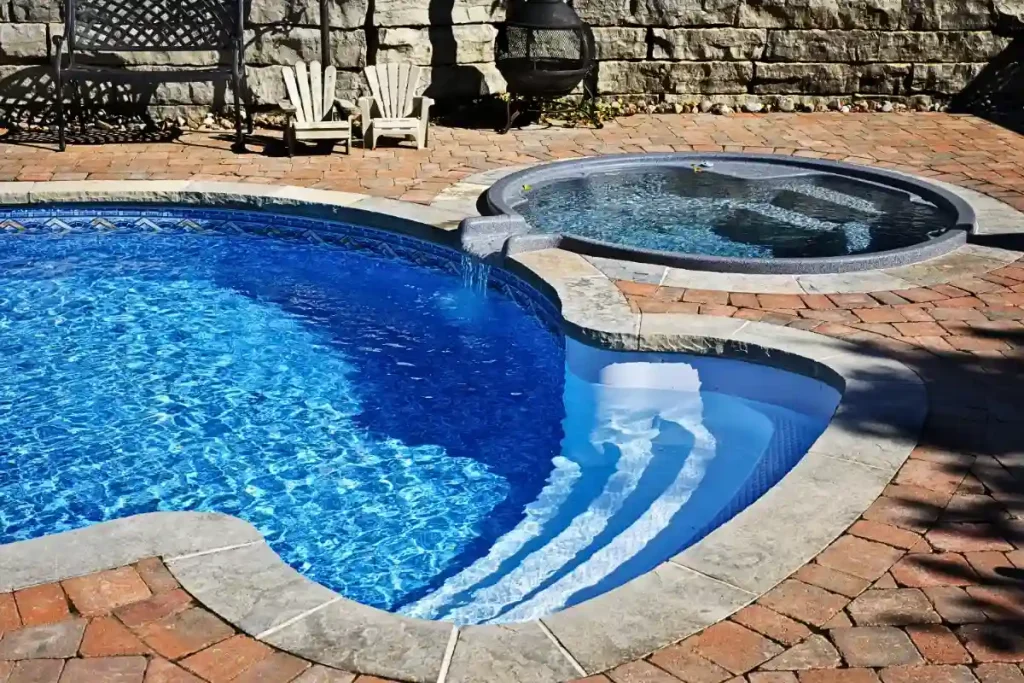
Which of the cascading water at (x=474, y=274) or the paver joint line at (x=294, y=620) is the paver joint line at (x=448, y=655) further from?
the cascading water at (x=474, y=274)

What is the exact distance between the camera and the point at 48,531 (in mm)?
3990

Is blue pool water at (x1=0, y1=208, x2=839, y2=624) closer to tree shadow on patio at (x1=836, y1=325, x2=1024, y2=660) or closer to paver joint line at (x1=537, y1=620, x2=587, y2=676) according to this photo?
tree shadow on patio at (x1=836, y1=325, x2=1024, y2=660)

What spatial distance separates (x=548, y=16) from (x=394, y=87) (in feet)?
4.29

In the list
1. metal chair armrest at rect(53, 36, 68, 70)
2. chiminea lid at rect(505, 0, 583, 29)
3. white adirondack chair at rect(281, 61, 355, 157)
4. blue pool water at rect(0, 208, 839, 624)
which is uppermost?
chiminea lid at rect(505, 0, 583, 29)

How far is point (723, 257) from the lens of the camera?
5578 mm

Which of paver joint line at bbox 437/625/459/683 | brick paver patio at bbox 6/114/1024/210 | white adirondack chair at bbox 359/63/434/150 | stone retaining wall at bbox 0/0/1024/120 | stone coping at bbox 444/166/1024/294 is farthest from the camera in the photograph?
stone retaining wall at bbox 0/0/1024/120

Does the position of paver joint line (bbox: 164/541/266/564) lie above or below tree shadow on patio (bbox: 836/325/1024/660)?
below

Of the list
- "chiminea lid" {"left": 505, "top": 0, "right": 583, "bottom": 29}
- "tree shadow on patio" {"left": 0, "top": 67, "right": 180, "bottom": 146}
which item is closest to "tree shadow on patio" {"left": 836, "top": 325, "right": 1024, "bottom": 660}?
"chiminea lid" {"left": 505, "top": 0, "right": 583, "bottom": 29}

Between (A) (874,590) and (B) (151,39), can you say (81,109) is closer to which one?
(B) (151,39)

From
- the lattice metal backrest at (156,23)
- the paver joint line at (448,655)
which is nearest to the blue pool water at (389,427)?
the paver joint line at (448,655)

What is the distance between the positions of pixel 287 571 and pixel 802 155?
19.9ft

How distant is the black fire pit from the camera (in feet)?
28.5

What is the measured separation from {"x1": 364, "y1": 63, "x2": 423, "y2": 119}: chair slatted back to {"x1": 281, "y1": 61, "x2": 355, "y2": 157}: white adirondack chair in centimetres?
25

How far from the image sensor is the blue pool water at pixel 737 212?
6.36 meters
